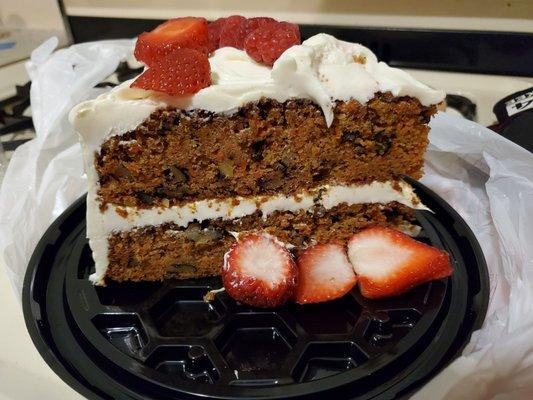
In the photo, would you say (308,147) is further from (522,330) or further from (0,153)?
(0,153)

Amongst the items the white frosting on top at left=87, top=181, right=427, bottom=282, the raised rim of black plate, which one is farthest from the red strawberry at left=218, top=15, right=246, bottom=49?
the raised rim of black plate

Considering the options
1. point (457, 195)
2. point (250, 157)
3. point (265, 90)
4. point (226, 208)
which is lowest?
point (457, 195)

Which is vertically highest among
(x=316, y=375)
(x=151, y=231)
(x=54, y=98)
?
(x=54, y=98)

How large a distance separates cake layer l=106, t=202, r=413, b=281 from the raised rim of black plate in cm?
14

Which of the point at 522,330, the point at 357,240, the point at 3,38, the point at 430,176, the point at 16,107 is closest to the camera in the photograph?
the point at 522,330

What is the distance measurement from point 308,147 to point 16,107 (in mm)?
1142

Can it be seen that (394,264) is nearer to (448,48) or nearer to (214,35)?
(214,35)

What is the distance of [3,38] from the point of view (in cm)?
207

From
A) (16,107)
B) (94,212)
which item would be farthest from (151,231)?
(16,107)

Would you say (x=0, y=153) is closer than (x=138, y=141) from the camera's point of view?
No

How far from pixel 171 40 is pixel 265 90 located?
234 mm

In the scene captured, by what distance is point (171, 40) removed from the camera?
41.9 inches

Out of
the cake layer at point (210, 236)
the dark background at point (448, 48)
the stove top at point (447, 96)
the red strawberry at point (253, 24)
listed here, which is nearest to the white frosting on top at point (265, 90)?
the red strawberry at point (253, 24)

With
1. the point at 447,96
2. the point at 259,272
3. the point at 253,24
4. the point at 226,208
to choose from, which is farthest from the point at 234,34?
the point at 447,96
